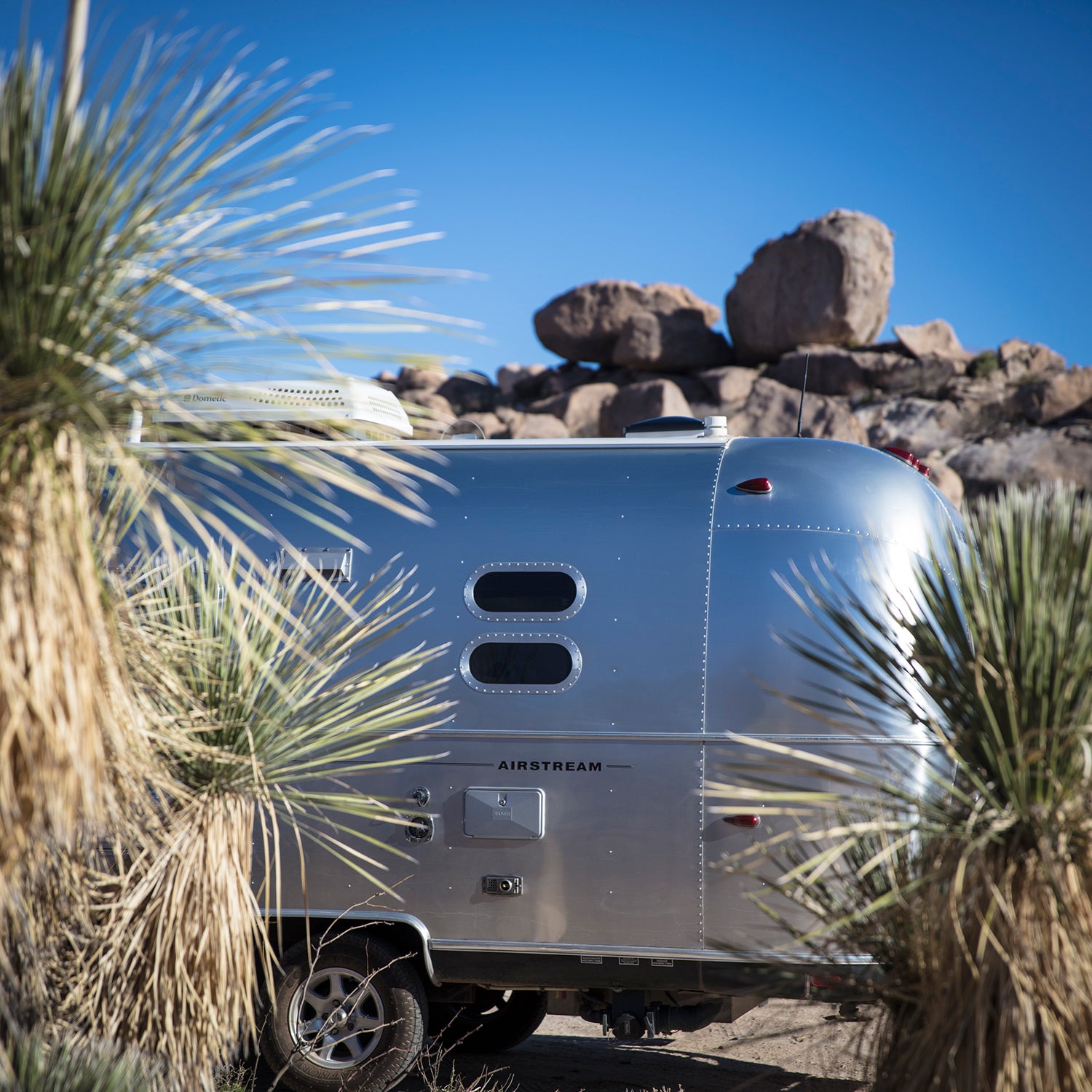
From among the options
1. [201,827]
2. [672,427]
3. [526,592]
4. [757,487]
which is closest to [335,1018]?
[526,592]

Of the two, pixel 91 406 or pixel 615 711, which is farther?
pixel 615 711

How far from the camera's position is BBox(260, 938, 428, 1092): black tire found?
5.02m

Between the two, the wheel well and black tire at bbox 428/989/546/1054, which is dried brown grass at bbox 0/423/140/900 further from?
black tire at bbox 428/989/546/1054

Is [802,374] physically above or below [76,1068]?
above

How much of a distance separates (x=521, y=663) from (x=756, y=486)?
129 cm

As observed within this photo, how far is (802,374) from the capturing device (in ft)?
81.9

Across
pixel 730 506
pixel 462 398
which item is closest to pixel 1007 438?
pixel 462 398

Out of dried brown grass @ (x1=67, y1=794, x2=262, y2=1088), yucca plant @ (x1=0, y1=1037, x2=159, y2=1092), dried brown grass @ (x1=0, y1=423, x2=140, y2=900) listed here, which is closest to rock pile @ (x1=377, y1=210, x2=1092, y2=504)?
dried brown grass @ (x1=67, y1=794, x2=262, y2=1088)

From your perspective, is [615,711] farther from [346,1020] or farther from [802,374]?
[802,374]

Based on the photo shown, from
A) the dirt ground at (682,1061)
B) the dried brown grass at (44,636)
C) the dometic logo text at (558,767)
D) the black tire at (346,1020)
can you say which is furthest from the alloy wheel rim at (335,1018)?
the dried brown grass at (44,636)

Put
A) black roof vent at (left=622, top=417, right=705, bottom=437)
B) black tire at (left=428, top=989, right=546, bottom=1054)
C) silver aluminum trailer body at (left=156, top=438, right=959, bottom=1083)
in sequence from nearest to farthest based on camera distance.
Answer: silver aluminum trailer body at (left=156, top=438, right=959, bottom=1083), black roof vent at (left=622, top=417, right=705, bottom=437), black tire at (left=428, top=989, right=546, bottom=1054)

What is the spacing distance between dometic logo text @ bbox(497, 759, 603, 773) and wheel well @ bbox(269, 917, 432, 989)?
879 millimetres

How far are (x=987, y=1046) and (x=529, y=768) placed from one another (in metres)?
2.45

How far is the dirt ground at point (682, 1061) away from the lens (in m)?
5.70
